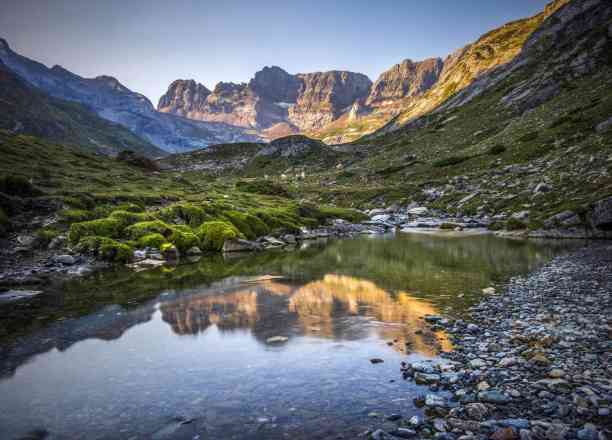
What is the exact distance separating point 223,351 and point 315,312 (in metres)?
4.93

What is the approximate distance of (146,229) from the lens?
3319cm

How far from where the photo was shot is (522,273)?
20.2 metres

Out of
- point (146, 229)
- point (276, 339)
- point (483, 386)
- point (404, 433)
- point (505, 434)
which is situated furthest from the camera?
point (146, 229)

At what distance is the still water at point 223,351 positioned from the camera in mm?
7488

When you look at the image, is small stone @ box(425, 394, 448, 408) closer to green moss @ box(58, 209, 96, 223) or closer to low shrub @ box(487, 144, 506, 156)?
green moss @ box(58, 209, 96, 223)

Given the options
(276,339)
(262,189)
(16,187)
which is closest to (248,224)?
(16,187)

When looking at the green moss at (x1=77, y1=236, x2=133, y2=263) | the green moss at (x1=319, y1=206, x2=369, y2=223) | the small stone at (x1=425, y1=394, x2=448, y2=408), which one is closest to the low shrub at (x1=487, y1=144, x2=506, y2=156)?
the green moss at (x1=319, y1=206, x2=369, y2=223)

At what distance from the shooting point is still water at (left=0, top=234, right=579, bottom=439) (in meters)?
7.49

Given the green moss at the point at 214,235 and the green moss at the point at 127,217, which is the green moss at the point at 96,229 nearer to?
the green moss at the point at 127,217

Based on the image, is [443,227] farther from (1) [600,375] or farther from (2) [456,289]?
(1) [600,375]

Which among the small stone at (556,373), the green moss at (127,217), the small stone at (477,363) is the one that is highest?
the green moss at (127,217)

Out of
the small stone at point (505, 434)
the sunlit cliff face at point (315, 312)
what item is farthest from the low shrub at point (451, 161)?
the small stone at point (505, 434)

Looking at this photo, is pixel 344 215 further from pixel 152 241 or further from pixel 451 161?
pixel 152 241

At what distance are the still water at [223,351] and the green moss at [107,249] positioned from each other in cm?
503
